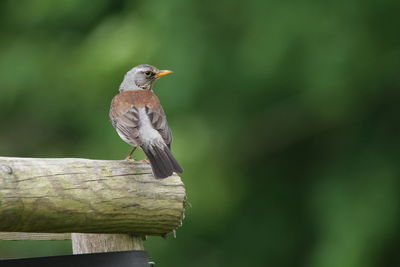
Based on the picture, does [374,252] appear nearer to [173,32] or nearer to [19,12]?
[173,32]

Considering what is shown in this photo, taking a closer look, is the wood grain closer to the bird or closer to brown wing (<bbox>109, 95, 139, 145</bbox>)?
the bird

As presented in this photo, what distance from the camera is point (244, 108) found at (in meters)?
10.2

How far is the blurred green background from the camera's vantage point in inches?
367

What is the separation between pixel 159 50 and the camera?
9.32 meters

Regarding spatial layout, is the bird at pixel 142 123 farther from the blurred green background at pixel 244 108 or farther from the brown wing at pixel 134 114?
the blurred green background at pixel 244 108

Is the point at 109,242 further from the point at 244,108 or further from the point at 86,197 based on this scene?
the point at 244,108

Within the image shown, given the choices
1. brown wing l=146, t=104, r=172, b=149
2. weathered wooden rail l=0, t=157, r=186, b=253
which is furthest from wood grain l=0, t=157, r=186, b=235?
brown wing l=146, t=104, r=172, b=149

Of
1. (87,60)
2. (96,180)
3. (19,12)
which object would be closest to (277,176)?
(87,60)

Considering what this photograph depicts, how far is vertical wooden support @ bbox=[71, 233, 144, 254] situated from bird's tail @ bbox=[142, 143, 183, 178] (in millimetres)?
A: 294

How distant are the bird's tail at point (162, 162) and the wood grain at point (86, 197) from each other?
4 cm

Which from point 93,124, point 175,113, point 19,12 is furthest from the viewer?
point 19,12

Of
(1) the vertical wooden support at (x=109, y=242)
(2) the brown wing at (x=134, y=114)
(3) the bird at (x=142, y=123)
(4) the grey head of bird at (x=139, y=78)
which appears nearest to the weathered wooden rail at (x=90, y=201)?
(1) the vertical wooden support at (x=109, y=242)

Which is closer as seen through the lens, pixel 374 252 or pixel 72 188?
pixel 72 188

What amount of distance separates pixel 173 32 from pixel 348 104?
6.39ft
